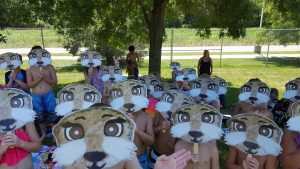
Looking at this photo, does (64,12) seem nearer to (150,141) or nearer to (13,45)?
(150,141)

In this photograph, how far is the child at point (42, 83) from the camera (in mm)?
6468

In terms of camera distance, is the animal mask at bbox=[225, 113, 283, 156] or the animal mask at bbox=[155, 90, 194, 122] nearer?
the animal mask at bbox=[225, 113, 283, 156]

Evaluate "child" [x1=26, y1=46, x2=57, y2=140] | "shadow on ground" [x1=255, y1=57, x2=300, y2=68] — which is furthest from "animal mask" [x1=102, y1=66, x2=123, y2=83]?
"shadow on ground" [x1=255, y1=57, x2=300, y2=68]

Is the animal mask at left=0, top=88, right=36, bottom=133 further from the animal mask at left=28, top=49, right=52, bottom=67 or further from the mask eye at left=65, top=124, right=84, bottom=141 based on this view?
the animal mask at left=28, top=49, right=52, bottom=67

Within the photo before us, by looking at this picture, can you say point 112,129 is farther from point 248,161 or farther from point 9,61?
point 9,61

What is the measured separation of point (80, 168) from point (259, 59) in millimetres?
19876

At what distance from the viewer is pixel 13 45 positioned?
2291 centimetres

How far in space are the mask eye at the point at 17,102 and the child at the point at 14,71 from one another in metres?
3.52

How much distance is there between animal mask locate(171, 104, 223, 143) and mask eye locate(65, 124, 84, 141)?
151cm

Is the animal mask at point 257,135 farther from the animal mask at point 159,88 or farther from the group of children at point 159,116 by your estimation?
the animal mask at point 159,88

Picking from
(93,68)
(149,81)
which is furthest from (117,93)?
(93,68)

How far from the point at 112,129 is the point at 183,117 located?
1466 mm

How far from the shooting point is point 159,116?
4805 millimetres

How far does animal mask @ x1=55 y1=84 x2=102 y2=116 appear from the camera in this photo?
4.62 m
